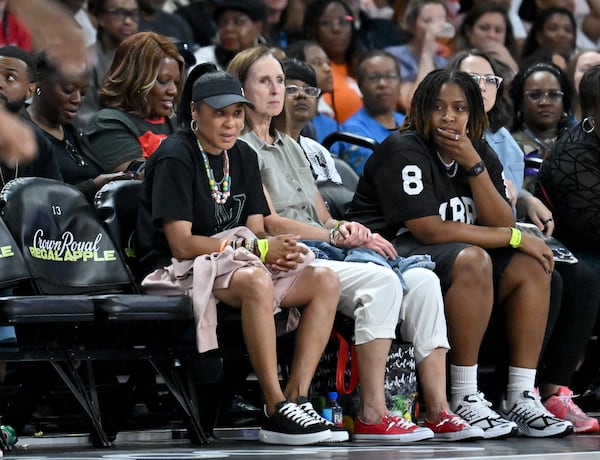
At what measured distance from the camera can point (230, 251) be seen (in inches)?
177

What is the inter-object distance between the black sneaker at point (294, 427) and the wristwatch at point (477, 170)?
1.43 m

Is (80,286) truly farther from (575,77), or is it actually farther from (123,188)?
(575,77)

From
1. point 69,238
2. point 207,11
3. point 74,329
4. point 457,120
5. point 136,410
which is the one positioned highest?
point 207,11

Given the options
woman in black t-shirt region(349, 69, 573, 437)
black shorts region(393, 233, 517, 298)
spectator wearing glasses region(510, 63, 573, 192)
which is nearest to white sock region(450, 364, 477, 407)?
woman in black t-shirt region(349, 69, 573, 437)

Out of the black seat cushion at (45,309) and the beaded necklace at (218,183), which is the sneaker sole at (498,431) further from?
the black seat cushion at (45,309)

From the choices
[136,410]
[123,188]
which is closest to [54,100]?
[123,188]

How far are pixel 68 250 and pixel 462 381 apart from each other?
1736 millimetres

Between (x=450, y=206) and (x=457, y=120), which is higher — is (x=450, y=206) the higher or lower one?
the lower one

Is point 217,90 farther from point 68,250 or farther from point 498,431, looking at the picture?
point 498,431

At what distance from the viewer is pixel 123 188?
4.89 meters

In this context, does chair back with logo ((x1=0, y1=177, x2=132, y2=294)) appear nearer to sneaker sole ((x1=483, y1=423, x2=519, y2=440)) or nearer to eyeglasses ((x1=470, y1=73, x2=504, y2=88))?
sneaker sole ((x1=483, y1=423, x2=519, y2=440))

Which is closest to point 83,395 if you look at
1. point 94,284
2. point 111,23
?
point 94,284

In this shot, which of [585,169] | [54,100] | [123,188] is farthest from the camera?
[585,169]

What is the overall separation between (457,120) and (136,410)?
1972 millimetres
